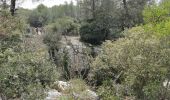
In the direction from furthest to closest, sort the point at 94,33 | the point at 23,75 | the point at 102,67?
the point at 94,33 < the point at 102,67 < the point at 23,75

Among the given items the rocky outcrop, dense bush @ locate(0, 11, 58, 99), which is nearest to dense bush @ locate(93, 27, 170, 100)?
the rocky outcrop

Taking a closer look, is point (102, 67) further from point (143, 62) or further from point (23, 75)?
point (23, 75)

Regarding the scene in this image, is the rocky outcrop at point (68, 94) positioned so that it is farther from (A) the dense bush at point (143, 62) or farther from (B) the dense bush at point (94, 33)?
(B) the dense bush at point (94, 33)

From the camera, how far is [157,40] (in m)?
15.0

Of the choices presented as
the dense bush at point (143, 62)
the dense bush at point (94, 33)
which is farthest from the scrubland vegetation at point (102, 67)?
the dense bush at point (94, 33)

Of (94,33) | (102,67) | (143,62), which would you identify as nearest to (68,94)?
(143,62)

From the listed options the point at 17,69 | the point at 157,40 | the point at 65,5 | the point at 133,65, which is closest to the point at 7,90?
the point at 17,69

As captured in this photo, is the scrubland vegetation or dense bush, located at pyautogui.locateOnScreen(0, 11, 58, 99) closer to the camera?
dense bush, located at pyautogui.locateOnScreen(0, 11, 58, 99)

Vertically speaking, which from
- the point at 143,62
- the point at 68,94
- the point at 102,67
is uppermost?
the point at 143,62

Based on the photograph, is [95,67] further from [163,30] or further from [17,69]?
[17,69]

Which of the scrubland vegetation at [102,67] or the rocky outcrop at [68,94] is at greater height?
the scrubland vegetation at [102,67]

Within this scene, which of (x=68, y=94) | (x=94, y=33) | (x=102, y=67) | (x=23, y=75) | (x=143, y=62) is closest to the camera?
(x=23, y=75)

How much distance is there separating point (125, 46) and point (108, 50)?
5.89ft

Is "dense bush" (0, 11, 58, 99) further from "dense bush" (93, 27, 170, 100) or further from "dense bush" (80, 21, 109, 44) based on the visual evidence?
"dense bush" (80, 21, 109, 44)
